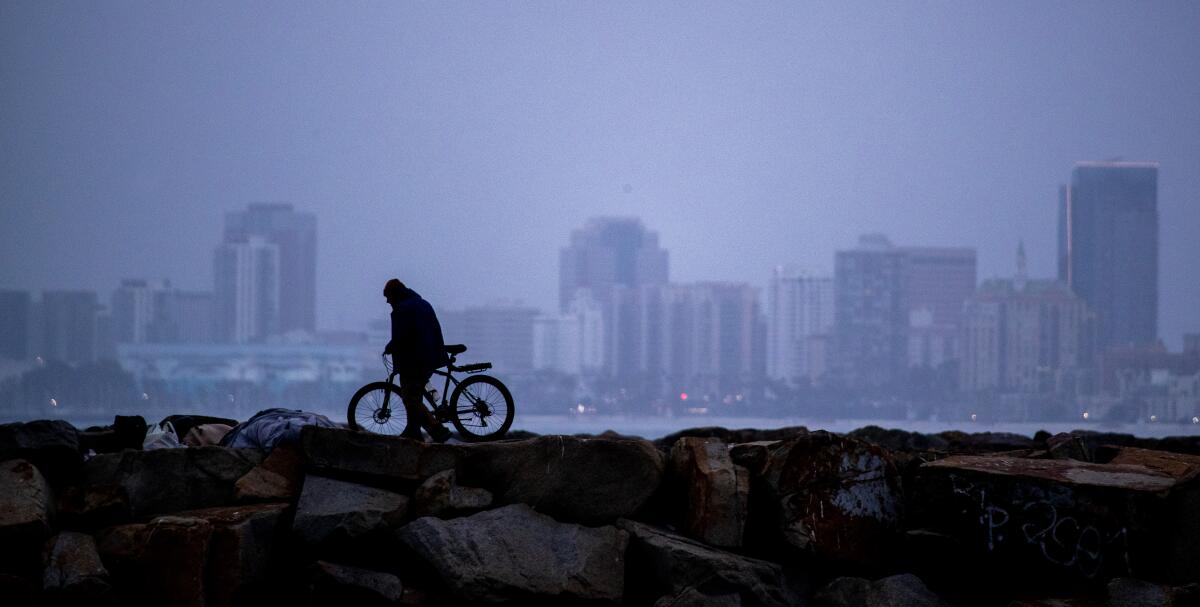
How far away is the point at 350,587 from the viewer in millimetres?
9383

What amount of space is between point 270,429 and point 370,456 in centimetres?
130

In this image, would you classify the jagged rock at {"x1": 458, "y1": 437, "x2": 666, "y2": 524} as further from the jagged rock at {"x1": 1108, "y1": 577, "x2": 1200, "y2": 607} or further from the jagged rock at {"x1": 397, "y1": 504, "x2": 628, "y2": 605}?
the jagged rock at {"x1": 1108, "y1": 577, "x2": 1200, "y2": 607}

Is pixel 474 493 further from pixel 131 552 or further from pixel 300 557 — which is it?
pixel 131 552

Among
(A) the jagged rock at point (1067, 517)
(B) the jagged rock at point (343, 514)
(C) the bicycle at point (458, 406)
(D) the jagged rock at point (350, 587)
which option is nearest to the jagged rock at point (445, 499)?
(B) the jagged rock at point (343, 514)

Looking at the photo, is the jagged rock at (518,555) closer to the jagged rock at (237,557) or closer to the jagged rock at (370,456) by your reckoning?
the jagged rock at (370,456)

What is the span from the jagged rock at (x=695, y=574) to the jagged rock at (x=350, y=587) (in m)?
2.02

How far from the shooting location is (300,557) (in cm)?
977

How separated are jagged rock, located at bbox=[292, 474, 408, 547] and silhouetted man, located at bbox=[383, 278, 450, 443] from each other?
3.94 ft

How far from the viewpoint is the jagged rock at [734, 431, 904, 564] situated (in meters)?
9.81

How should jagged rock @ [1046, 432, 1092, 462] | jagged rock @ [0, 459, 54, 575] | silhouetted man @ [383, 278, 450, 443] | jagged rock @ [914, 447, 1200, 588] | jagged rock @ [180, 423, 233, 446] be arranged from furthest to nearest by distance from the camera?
jagged rock @ [1046, 432, 1092, 462]
jagged rock @ [180, 423, 233, 446]
silhouetted man @ [383, 278, 450, 443]
jagged rock @ [0, 459, 54, 575]
jagged rock @ [914, 447, 1200, 588]

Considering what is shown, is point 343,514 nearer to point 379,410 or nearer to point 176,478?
point 176,478

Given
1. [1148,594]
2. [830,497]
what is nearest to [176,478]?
[830,497]

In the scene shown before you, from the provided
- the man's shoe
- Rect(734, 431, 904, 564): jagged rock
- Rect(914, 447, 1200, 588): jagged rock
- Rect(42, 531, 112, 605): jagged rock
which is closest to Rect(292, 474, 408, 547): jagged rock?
the man's shoe

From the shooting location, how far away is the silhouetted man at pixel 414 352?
36.2 ft
